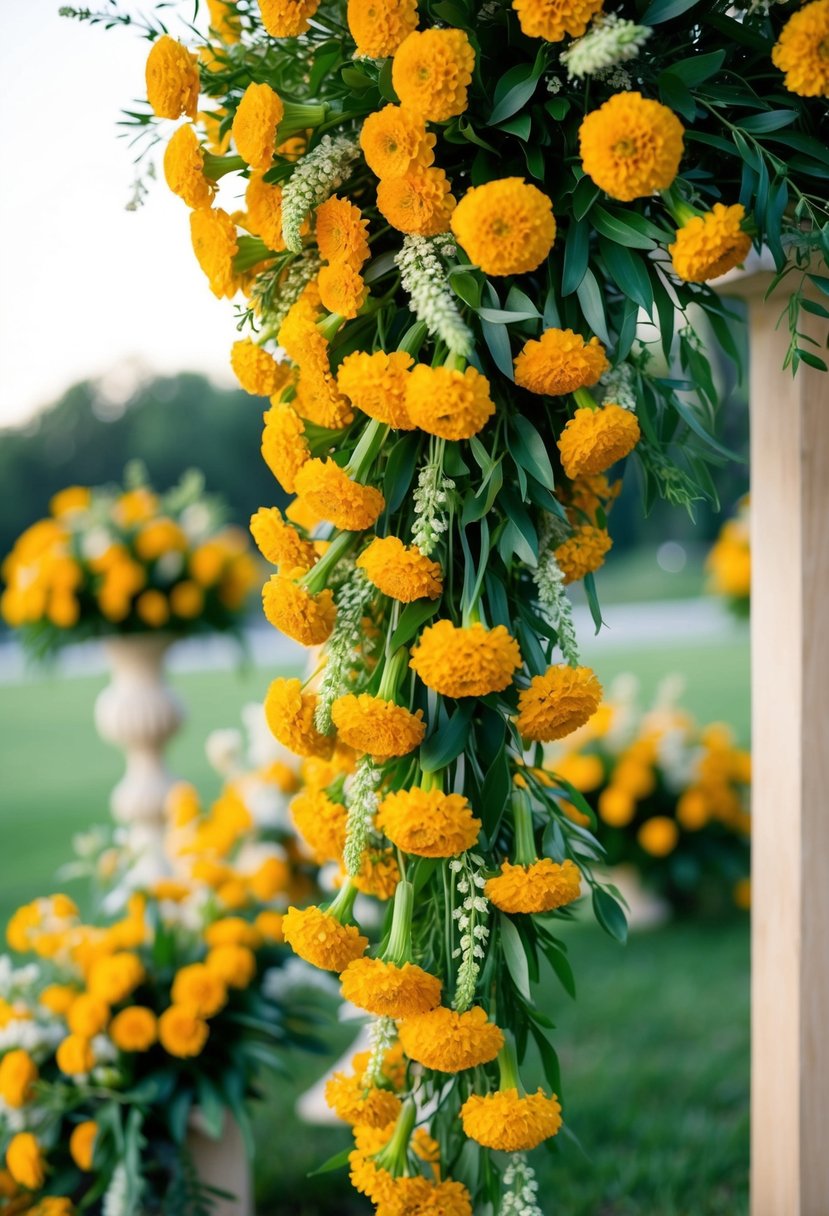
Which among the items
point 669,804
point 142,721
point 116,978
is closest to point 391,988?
point 116,978

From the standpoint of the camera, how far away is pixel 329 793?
1258 millimetres

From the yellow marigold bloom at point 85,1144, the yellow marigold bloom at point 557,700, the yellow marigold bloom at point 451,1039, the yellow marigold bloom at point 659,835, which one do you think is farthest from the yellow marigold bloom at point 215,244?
the yellow marigold bloom at point 659,835

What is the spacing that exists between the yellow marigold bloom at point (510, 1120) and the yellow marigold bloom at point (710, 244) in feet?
2.68

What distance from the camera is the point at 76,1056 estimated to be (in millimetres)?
1641

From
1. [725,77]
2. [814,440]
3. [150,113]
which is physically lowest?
[814,440]

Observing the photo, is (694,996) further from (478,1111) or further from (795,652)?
(478,1111)

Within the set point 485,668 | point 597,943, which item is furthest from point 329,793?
point 597,943

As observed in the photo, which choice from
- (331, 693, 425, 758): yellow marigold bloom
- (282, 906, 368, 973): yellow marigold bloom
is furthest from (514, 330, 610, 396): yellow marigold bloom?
(282, 906, 368, 973): yellow marigold bloom

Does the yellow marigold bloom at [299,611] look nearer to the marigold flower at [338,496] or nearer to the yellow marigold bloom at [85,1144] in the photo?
the marigold flower at [338,496]

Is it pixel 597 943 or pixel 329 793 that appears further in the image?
pixel 597 943

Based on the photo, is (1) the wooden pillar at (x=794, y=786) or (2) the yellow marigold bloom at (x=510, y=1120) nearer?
(2) the yellow marigold bloom at (x=510, y=1120)

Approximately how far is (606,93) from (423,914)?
35.2 inches

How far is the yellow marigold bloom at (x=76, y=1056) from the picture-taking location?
164 centimetres

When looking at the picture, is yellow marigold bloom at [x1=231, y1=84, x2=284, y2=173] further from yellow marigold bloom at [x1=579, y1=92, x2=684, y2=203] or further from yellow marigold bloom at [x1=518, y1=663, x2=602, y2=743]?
yellow marigold bloom at [x1=518, y1=663, x2=602, y2=743]
